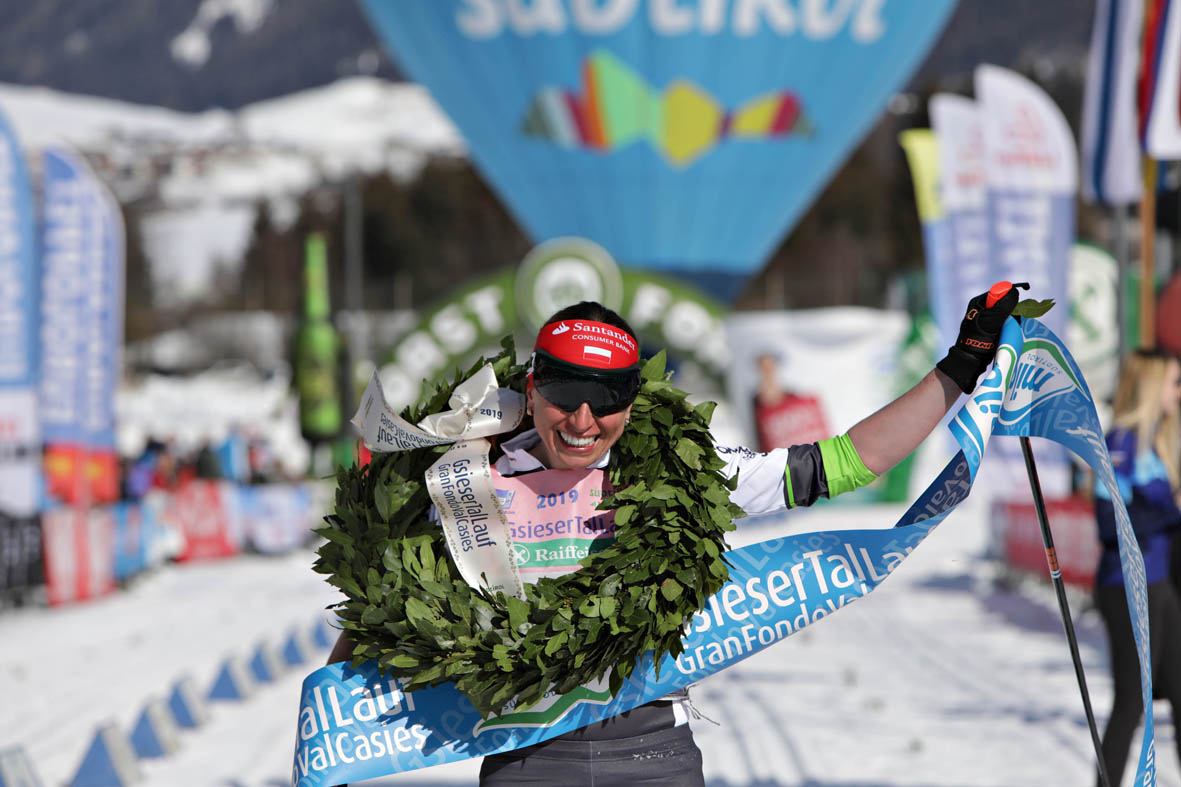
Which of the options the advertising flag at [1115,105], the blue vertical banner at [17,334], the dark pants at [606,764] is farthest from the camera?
the blue vertical banner at [17,334]

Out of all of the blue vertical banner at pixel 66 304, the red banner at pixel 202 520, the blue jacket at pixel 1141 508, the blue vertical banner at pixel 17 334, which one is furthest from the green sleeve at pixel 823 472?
the red banner at pixel 202 520

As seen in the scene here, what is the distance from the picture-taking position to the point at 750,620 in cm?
353

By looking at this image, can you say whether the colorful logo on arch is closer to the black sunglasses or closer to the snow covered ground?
the snow covered ground

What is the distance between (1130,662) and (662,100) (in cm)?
2298

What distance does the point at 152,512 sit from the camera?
1631 centimetres

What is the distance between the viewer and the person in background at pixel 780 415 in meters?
21.6

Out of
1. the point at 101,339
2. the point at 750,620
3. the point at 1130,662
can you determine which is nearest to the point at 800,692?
the point at 1130,662

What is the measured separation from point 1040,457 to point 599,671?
10.3 m

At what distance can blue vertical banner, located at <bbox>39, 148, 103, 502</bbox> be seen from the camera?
1581cm

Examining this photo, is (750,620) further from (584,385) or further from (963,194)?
(963,194)

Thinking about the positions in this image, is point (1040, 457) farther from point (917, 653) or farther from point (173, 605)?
point (173, 605)

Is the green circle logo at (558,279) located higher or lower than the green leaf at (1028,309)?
higher

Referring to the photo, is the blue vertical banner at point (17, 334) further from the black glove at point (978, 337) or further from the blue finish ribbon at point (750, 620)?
the black glove at point (978, 337)

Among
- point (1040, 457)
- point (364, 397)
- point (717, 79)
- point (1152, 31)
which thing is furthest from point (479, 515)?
point (717, 79)
